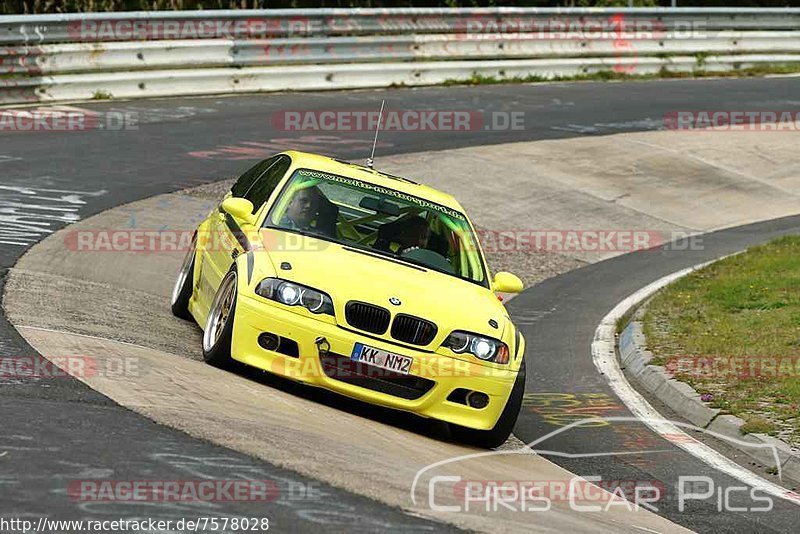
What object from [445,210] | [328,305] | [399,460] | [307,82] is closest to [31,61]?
[307,82]

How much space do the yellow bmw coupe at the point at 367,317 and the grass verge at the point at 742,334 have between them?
78.5 inches

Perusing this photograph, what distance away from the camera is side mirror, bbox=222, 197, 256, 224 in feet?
31.4

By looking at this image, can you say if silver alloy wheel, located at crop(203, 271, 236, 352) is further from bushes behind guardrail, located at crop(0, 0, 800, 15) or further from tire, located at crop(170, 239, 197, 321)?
bushes behind guardrail, located at crop(0, 0, 800, 15)

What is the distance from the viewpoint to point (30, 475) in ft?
19.3

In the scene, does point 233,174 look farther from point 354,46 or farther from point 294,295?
point 294,295

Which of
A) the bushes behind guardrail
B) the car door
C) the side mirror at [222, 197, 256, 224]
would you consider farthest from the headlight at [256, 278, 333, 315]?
the bushes behind guardrail

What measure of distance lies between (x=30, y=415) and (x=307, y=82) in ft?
58.0

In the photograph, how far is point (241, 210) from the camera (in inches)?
377

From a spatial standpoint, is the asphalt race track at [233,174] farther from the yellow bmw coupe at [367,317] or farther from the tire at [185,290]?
the tire at [185,290]

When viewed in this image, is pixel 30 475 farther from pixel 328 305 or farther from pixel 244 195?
pixel 244 195

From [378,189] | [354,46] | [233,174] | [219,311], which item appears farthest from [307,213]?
[354,46]

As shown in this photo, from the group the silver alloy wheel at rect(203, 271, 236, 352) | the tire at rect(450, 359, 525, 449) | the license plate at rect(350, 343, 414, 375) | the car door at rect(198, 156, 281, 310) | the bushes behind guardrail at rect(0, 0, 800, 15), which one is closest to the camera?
the license plate at rect(350, 343, 414, 375)

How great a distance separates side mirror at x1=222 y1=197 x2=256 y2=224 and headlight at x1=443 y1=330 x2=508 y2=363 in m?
1.96

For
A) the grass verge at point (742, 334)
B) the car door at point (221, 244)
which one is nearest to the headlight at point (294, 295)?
the car door at point (221, 244)
